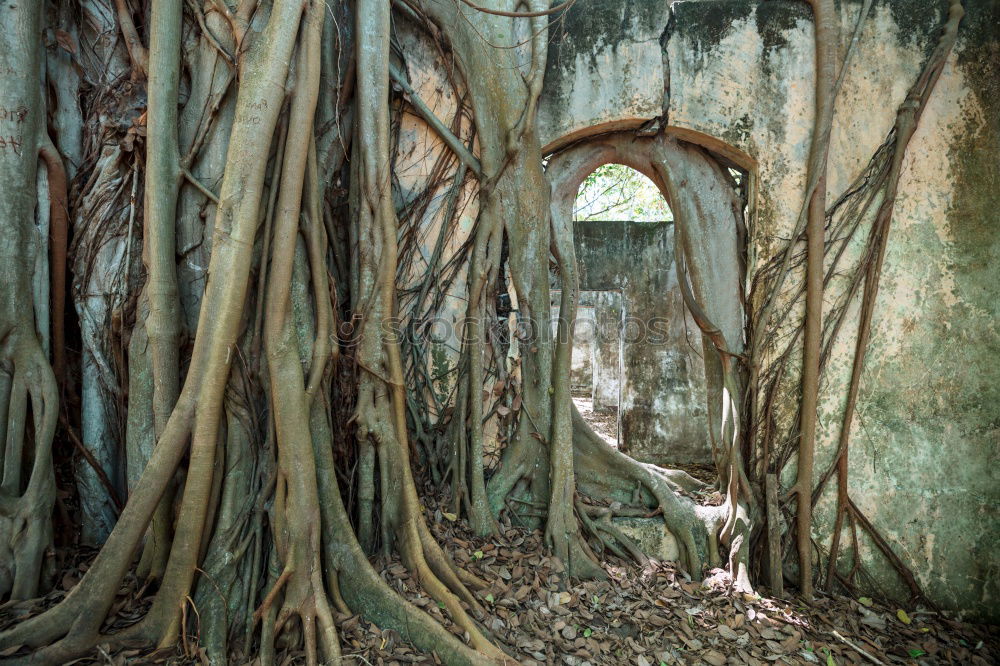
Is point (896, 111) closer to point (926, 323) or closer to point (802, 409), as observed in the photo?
point (926, 323)

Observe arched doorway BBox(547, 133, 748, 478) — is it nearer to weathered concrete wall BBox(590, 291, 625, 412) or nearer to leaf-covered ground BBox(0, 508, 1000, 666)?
weathered concrete wall BBox(590, 291, 625, 412)

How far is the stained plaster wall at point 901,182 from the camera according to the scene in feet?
11.4

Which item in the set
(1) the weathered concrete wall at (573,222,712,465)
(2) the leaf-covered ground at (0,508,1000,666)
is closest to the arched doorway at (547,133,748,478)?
(1) the weathered concrete wall at (573,222,712,465)

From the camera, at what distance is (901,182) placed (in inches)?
139

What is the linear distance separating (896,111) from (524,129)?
2.12 metres

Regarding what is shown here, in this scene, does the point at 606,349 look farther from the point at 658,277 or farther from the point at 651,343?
the point at 658,277

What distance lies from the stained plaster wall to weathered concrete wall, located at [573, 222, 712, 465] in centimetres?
284

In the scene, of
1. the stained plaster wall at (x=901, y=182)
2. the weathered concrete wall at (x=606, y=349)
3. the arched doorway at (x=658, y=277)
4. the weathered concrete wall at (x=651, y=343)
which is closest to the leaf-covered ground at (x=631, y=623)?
the stained plaster wall at (x=901, y=182)

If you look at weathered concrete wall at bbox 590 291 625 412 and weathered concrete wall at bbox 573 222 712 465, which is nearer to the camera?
weathered concrete wall at bbox 573 222 712 465

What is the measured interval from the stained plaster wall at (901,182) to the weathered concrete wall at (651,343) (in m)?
2.84

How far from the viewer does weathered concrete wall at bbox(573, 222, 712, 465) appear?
6.49 m

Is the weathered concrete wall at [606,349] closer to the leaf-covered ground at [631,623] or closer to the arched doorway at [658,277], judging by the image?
the arched doorway at [658,277]

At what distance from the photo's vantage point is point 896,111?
351 centimetres

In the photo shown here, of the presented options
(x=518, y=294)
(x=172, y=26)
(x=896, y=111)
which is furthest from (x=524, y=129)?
(x=896, y=111)
